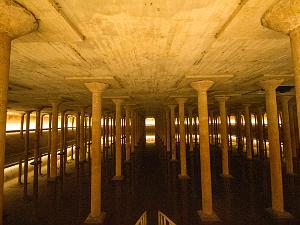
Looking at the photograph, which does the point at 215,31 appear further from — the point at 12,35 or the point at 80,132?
the point at 80,132

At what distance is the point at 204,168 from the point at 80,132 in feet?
48.2

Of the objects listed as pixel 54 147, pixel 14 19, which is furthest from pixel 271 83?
pixel 54 147

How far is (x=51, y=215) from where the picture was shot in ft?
25.6

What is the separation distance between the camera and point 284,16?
9.22 feet

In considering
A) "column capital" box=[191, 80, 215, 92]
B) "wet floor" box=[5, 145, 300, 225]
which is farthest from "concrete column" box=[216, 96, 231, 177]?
"column capital" box=[191, 80, 215, 92]

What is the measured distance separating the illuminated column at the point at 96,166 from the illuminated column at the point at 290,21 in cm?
603

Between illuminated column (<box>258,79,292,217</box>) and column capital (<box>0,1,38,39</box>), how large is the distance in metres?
7.88

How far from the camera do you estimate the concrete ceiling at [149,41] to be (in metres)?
2.97

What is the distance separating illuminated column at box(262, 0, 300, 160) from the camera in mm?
2676

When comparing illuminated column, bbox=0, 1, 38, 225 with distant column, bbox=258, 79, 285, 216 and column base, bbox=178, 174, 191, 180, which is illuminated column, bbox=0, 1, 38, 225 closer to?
distant column, bbox=258, 79, 285, 216

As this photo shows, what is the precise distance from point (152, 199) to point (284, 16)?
851 centimetres

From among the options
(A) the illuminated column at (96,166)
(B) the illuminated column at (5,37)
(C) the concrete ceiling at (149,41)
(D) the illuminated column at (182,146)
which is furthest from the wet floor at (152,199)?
(B) the illuminated column at (5,37)

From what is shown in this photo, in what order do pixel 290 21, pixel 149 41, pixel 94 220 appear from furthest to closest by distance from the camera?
1. pixel 94 220
2. pixel 149 41
3. pixel 290 21

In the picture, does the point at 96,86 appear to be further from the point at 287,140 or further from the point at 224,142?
the point at 287,140
